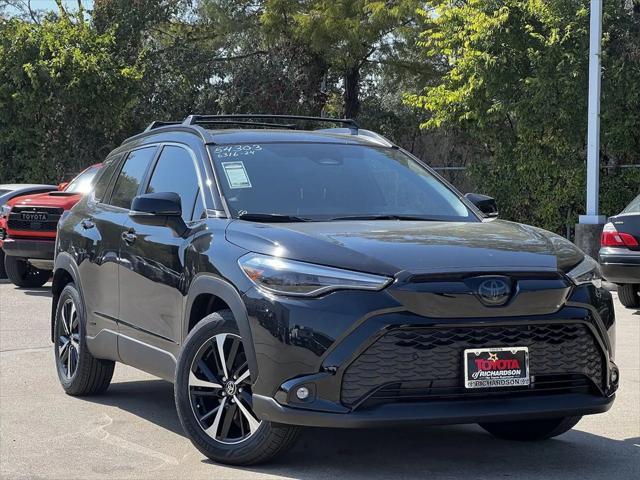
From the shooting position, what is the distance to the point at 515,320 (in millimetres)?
5387

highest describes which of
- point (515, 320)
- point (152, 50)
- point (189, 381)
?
point (152, 50)

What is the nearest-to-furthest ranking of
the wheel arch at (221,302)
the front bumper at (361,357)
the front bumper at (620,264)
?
the front bumper at (361,357) → the wheel arch at (221,302) → the front bumper at (620,264)

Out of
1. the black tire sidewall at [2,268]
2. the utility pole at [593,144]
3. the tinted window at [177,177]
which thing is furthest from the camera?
the utility pole at [593,144]

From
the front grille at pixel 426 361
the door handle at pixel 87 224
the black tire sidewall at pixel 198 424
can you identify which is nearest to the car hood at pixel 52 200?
the door handle at pixel 87 224

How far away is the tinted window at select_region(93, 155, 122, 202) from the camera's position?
809 centimetres

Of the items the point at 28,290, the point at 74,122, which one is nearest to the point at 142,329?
the point at 28,290

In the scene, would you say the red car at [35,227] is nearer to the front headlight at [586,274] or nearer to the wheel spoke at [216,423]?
the wheel spoke at [216,423]

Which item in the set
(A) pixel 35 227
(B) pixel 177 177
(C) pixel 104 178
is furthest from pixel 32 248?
(B) pixel 177 177

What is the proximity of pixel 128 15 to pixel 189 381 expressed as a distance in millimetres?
26949

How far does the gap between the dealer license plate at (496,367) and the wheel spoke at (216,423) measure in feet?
4.07

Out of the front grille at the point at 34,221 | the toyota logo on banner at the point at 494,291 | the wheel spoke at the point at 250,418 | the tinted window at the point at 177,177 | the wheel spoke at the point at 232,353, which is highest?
the tinted window at the point at 177,177

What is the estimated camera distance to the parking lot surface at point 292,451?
227 inches

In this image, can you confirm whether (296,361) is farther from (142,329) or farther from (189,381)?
(142,329)

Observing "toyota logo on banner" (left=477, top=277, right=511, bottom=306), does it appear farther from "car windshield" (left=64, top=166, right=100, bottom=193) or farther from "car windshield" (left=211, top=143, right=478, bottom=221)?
"car windshield" (left=64, top=166, right=100, bottom=193)
